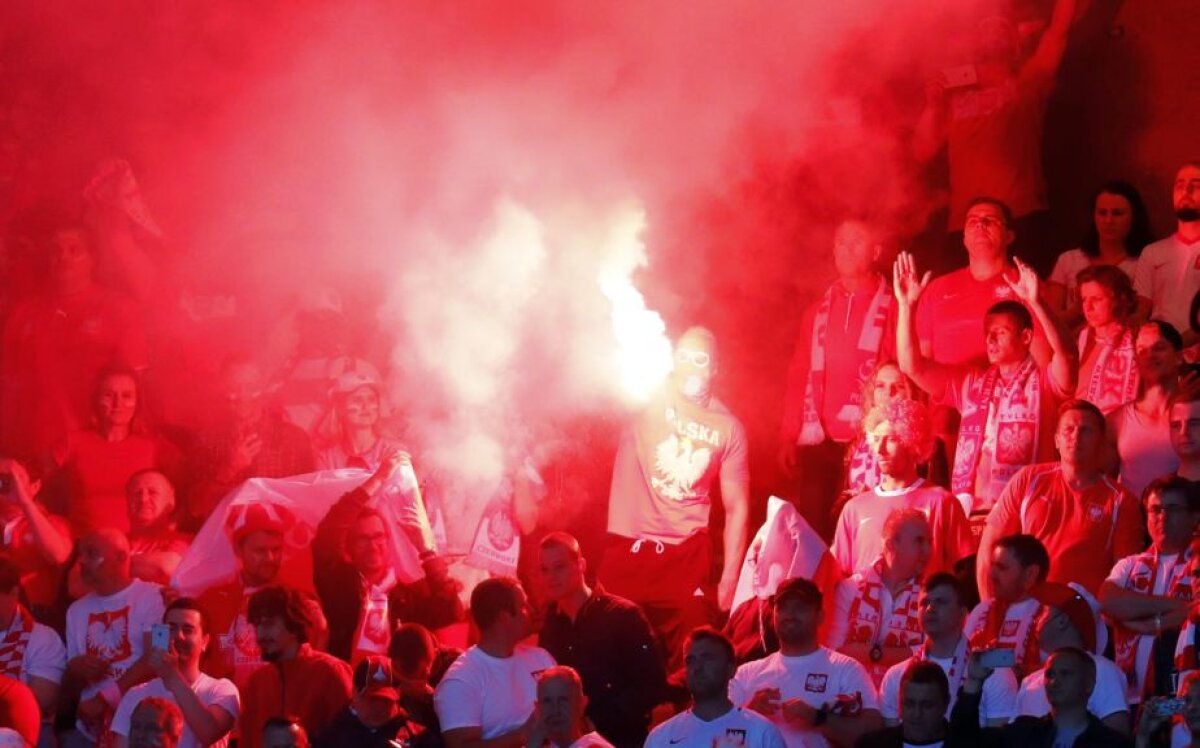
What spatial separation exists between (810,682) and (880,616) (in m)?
0.60

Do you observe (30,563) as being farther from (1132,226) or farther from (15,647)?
(1132,226)

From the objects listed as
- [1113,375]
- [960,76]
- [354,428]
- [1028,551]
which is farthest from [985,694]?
[960,76]

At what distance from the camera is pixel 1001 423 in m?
7.36

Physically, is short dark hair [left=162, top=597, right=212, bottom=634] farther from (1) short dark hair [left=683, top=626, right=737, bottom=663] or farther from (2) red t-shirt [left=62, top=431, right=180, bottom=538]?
(1) short dark hair [left=683, top=626, right=737, bottom=663]

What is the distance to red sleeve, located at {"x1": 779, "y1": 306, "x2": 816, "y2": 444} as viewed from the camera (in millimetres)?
8273

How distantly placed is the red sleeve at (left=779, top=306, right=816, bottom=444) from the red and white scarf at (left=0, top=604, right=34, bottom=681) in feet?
10.9

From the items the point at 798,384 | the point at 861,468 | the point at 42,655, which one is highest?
the point at 798,384

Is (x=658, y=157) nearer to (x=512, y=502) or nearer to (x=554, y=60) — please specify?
(x=554, y=60)

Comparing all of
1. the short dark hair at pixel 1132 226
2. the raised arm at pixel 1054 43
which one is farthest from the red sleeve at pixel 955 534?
the raised arm at pixel 1054 43

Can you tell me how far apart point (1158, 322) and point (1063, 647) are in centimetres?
178

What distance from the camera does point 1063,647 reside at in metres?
5.65

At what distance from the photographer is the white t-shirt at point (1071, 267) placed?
7941 millimetres

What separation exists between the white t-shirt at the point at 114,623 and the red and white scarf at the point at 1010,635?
3.08 meters

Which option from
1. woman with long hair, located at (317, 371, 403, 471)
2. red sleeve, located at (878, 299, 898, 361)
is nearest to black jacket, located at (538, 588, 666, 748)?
woman with long hair, located at (317, 371, 403, 471)
